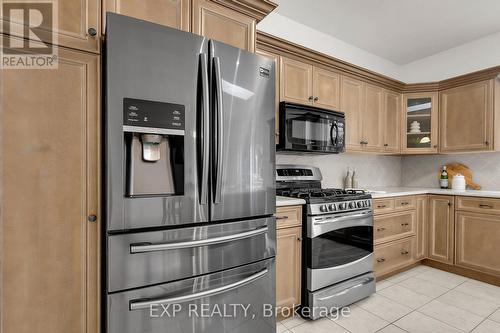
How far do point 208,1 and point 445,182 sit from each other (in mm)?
3559

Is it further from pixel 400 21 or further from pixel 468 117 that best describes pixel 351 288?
pixel 400 21

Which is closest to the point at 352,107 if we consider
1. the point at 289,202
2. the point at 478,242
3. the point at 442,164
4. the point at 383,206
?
the point at 383,206

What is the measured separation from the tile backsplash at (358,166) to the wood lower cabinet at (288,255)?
32.6 inches

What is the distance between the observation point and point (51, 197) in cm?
111

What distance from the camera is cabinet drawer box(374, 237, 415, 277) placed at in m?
2.59

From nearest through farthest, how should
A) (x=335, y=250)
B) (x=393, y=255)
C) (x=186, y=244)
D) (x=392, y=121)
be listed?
(x=186, y=244), (x=335, y=250), (x=393, y=255), (x=392, y=121)

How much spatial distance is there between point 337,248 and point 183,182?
4.80 feet

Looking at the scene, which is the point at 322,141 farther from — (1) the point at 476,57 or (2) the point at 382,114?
(1) the point at 476,57

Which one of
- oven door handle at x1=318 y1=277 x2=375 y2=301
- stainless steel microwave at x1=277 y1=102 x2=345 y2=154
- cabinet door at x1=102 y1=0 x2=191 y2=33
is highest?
cabinet door at x1=102 y1=0 x2=191 y2=33

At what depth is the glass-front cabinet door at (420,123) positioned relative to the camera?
3.31 m

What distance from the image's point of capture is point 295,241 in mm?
1965

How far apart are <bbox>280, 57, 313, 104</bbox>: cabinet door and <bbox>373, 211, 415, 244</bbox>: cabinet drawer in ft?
4.69

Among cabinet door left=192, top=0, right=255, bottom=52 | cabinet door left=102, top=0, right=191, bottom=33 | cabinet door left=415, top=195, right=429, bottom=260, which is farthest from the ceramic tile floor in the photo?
cabinet door left=102, top=0, right=191, bottom=33

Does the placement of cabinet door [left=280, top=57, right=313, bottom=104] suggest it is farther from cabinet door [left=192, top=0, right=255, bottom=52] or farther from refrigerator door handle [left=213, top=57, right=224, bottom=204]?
refrigerator door handle [left=213, top=57, right=224, bottom=204]
